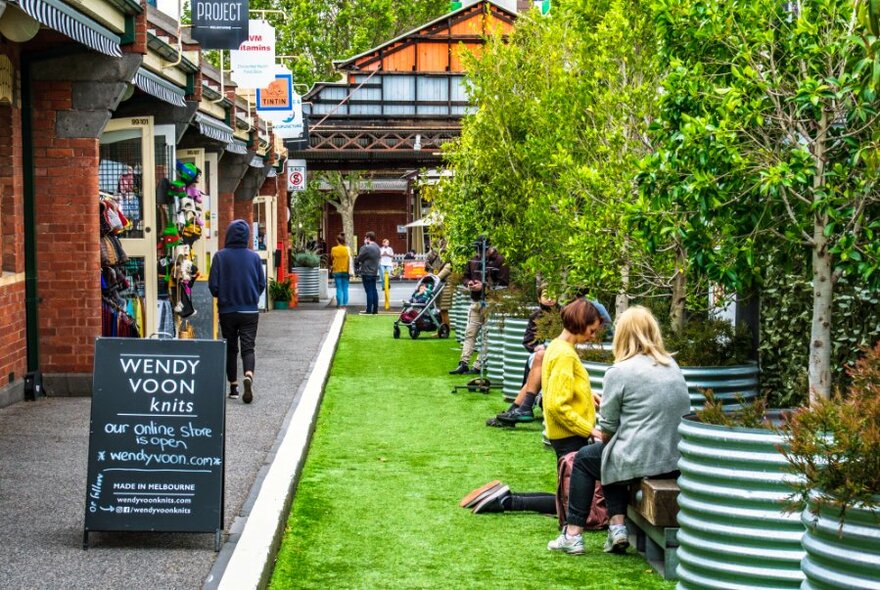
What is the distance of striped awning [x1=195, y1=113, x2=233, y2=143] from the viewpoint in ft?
63.7

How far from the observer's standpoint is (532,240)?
16312mm

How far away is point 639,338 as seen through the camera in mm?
7871

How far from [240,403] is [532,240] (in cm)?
406

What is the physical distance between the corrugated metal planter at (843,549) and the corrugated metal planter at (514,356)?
10090mm

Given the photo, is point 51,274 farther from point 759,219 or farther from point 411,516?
point 759,219

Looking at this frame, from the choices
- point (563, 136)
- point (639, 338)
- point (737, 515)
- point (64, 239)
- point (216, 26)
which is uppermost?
point (216, 26)

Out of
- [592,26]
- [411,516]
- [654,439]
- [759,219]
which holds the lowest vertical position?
[411,516]

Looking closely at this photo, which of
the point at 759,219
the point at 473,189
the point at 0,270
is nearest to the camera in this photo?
the point at 759,219

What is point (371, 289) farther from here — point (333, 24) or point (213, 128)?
point (333, 24)

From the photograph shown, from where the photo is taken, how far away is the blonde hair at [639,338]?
7.84 meters

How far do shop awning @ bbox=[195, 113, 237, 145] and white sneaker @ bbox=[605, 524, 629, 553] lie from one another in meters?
12.2

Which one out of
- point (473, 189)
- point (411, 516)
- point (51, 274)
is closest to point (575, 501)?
point (411, 516)

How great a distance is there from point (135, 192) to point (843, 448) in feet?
41.2

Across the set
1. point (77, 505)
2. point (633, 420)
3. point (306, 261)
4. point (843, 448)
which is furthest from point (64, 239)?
point (306, 261)
